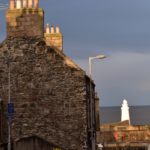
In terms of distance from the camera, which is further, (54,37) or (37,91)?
(54,37)

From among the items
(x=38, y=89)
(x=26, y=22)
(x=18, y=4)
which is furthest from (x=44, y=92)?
(x=18, y=4)

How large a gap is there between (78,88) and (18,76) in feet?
11.6

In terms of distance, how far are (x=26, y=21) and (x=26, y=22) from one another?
0.19ft

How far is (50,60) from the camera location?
108ft

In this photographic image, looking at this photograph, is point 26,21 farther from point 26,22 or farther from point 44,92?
point 44,92

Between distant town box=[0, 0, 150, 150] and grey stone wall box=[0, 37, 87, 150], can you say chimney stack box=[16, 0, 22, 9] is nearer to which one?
distant town box=[0, 0, 150, 150]

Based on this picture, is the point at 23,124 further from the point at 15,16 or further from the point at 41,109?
the point at 15,16

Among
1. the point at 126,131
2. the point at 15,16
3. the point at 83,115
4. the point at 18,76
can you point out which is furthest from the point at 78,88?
the point at 126,131

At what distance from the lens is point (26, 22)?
3322 cm

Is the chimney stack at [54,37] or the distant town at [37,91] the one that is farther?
the chimney stack at [54,37]

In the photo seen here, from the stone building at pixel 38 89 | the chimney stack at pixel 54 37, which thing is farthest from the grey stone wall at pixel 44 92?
the chimney stack at pixel 54 37

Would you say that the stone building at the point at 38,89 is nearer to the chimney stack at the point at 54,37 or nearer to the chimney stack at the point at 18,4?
the chimney stack at the point at 18,4

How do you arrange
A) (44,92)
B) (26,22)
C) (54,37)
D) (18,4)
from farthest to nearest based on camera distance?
1. (54,37)
2. (18,4)
3. (26,22)
4. (44,92)

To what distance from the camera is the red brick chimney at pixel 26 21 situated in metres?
33.1
